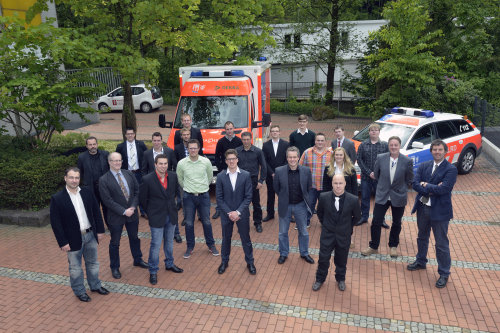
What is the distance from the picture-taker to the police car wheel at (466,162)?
11344 millimetres

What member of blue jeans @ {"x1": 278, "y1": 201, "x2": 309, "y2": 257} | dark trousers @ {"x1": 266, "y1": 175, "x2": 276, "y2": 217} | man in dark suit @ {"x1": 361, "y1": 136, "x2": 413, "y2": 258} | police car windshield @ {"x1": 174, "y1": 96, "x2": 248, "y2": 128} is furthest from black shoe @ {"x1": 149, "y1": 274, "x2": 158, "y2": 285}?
police car windshield @ {"x1": 174, "y1": 96, "x2": 248, "y2": 128}

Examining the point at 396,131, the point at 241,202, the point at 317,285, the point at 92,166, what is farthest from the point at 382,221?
the point at 92,166

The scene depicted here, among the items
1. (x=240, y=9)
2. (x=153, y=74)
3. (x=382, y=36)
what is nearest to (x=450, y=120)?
(x=382, y=36)

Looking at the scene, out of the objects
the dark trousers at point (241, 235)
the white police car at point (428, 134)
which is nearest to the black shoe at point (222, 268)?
the dark trousers at point (241, 235)

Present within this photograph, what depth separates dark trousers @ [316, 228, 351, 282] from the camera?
236 inches

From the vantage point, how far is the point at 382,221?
7.14m

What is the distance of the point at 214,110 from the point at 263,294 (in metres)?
5.83

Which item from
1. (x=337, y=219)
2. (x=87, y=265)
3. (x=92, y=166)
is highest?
(x=92, y=166)

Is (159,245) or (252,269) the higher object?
(159,245)

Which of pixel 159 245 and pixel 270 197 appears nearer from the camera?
pixel 159 245

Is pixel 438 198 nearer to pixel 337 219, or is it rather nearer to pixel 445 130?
pixel 337 219

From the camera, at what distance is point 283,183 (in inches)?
264

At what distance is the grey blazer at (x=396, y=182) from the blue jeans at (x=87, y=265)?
4584 millimetres

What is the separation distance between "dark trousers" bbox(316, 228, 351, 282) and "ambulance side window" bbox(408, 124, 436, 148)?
196 inches
